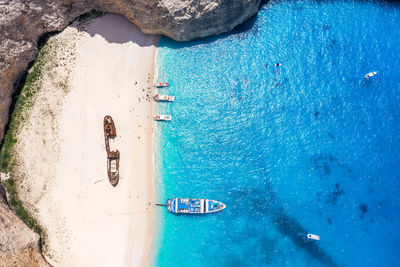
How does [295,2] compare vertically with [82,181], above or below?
above

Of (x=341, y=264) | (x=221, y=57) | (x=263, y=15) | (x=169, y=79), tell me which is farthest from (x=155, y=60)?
(x=341, y=264)

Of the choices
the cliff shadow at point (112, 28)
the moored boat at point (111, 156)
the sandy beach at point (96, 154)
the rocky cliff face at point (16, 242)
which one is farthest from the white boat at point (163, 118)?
the rocky cliff face at point (16, 242)

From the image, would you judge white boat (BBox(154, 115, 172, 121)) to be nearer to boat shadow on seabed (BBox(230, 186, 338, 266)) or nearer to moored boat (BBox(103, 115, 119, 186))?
moored boat (BBox(103, 115, 119, 186))

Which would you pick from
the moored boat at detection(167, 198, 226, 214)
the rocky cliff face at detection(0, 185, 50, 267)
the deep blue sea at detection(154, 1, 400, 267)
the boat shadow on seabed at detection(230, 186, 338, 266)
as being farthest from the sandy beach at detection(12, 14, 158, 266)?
the boat shadow on seabed at detection(230, 186, 338, 266)

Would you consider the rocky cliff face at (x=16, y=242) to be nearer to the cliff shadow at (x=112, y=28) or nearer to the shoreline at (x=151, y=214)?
the shoreline at (x=151, y=214)

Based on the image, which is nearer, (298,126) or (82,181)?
(82,181)

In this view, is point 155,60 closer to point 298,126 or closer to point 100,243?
point 298,126

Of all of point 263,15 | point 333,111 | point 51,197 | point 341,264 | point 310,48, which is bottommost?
point 341,264

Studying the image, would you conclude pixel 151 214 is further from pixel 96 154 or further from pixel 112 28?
pixel 112 28
